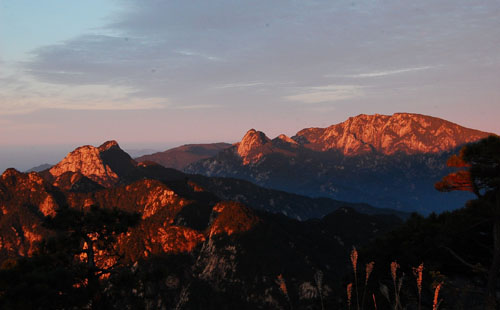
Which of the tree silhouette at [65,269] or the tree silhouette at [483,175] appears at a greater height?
the tree silhouette at [483,175]

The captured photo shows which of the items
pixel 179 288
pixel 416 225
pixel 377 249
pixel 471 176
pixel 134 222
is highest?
pixel 471 176

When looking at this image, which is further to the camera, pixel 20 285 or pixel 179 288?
pixel 179 288

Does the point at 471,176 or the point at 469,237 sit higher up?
the point at 471,176

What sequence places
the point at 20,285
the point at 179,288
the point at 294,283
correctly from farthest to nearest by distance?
the point at 179,288 → the point at 294,283 → the point at 20,285

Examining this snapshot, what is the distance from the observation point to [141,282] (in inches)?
1485

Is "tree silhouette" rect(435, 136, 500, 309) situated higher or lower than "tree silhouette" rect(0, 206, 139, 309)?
higher

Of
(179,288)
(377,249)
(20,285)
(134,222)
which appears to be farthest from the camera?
(179,288)

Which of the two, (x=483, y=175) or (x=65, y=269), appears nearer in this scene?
(x=483, y=175)

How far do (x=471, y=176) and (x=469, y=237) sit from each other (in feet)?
27.4

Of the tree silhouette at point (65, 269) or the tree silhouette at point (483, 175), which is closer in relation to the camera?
the tree silhouette at point (65, 269)

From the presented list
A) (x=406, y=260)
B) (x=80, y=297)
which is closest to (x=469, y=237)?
(x=406, y=260)

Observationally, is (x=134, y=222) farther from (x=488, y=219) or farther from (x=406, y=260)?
(x=488, y=219)

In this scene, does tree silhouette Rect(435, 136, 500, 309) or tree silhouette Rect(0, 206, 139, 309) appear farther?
tree silhouette Rect(435, 136, 500, 309)

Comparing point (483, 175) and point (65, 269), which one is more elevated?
point (483, 175)
